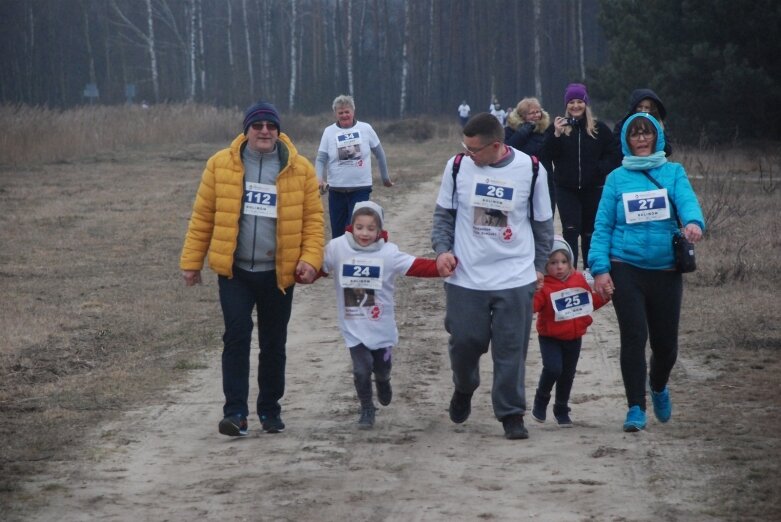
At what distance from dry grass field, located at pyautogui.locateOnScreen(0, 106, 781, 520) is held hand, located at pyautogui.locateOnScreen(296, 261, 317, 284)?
1.31 meters

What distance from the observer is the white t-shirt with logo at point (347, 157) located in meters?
11.6

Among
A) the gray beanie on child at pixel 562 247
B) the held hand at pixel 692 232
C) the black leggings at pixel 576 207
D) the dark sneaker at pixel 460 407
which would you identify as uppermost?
the black leggings at pixel 576 207

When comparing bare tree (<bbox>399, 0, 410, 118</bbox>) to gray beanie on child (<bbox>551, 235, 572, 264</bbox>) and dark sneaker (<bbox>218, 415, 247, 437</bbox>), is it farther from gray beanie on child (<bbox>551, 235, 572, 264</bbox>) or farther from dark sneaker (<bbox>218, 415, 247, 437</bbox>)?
dark sneaker (<bbox>218, 415, 247, 437</bbox>)

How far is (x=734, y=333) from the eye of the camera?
9961mm

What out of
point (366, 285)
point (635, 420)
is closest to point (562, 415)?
point (635, 420)

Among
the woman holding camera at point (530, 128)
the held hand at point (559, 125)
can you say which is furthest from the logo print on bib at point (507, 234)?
the woman holding camera at point (530, 128)

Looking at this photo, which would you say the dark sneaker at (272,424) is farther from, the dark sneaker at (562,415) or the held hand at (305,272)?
the dark sneaker at (562,415)

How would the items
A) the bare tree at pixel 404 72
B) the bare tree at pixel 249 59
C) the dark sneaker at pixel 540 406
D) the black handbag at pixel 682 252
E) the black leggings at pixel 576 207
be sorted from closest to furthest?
the black handbag at pixel 682 252
the dark sneaker at pixel 540 406
the black leggings at pixel 576 207
the bare tree at pixel 404 72
the bare tree at pixel 249 59

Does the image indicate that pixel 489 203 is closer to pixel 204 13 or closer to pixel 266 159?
pixel 266 159

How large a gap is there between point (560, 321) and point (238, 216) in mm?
2008

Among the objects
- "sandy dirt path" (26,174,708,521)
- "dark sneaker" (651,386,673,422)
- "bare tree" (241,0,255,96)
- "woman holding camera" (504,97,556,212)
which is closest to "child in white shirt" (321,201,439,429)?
"sandy dirt path" (26,174,708,521)

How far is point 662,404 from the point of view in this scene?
714 cm

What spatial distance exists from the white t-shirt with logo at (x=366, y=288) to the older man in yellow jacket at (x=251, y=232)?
0.70ft

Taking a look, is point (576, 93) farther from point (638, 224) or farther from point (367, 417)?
point (367, 417)
